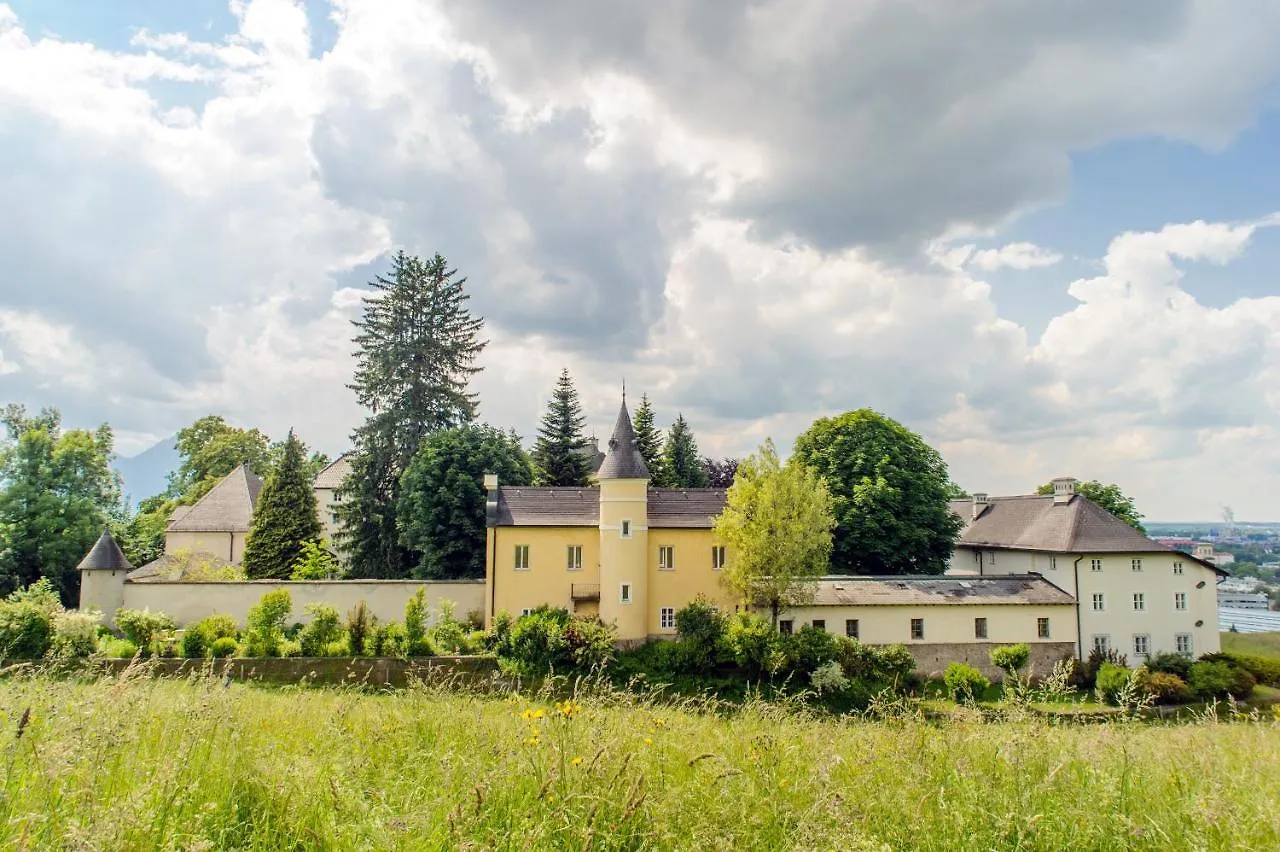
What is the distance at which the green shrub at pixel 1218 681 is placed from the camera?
24.9 metres

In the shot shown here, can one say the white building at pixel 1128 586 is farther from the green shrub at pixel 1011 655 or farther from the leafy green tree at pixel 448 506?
the leafy green tree at pixel 448 506

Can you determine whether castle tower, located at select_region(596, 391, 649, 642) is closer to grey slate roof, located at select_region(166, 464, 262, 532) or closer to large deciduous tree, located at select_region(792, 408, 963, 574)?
large deciduous tree, located at select_region(792, 408, 963, 574)

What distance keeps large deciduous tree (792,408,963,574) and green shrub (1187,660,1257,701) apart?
36.2 feet

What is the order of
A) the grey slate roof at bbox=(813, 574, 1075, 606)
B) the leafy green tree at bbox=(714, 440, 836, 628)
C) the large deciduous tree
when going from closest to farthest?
1. the leafy green tree at bbox=(714, 440, 836, 628)
2. the grey slate roof at bbox=(813, 574, 1075, 606)
3. the large deciduous tree

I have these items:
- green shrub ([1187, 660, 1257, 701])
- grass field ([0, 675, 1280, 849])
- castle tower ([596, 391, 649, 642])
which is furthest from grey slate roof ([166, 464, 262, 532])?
green shrub ([1187, 660, 1257, 701])

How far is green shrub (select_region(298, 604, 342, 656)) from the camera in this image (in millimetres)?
21623

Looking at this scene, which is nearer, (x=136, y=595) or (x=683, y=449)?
(x=136, y=595)

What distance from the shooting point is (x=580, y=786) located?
350 cm

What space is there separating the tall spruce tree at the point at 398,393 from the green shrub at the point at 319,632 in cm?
1059

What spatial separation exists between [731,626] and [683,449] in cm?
2690

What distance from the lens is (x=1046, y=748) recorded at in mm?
4023

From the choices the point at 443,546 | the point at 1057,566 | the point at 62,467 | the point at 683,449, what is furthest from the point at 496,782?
the point at 683,449

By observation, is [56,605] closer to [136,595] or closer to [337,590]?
[136,595]

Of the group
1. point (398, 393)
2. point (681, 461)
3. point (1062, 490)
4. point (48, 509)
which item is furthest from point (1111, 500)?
point (48, 509)
